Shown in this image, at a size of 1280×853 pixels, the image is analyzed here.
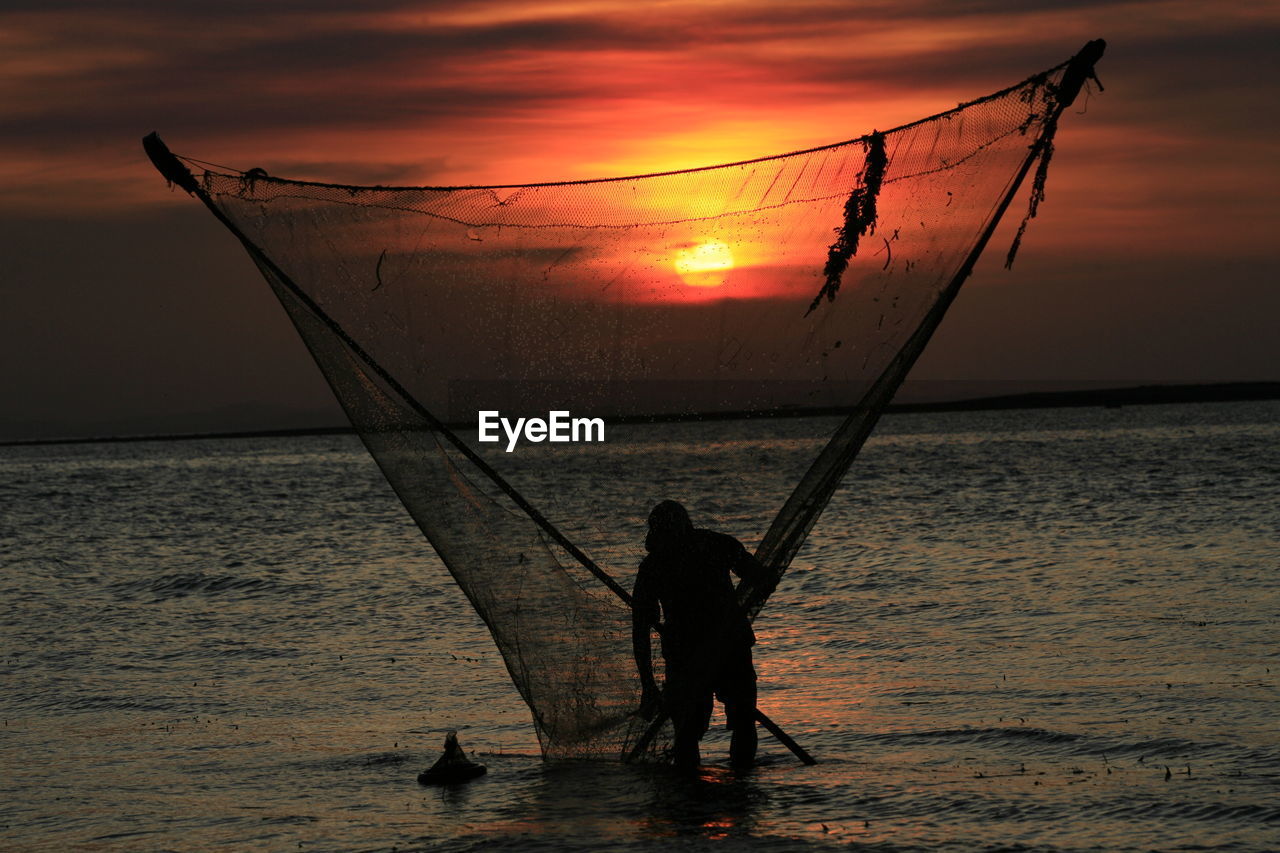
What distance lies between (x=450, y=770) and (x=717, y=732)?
6.58ft

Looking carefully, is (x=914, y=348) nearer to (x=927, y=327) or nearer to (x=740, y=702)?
(x=927, y=327)

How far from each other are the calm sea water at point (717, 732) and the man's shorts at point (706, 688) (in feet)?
1.28

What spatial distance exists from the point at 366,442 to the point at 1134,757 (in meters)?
4.73

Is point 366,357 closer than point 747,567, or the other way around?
point 747,567

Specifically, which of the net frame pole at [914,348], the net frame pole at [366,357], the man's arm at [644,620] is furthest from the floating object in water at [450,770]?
the net frame pole at [914,348]

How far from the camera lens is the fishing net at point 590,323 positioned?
711cm

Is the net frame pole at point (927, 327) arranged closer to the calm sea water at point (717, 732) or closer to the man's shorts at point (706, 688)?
the man's shorts at point (706, 688)

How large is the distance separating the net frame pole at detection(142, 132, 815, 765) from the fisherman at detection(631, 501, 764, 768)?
17cm

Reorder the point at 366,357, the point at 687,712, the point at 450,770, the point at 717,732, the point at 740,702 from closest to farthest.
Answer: the point at 366,357, the point at 687,712, the point at 740,702, the point at 450,770, the point at 717,732

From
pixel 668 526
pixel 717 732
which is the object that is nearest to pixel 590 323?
pixel 668 526

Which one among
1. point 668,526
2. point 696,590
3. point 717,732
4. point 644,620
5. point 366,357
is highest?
point 366,357

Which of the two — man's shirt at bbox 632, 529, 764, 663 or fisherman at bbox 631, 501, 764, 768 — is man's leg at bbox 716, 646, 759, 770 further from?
man's shirt at bbox 632, 529, 764, 663

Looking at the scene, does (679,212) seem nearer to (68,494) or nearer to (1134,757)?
(1134,757)

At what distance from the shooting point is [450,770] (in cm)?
809
